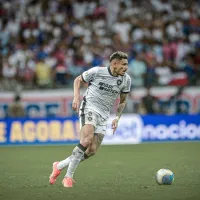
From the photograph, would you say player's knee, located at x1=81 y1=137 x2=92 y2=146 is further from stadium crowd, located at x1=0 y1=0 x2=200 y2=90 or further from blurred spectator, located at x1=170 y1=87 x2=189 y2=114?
blurred spectator, located at x1=170 y1=87 x2=189 y2=114

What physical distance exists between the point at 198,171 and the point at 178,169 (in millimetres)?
597

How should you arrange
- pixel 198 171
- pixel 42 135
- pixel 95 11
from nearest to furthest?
1. pixel 198 171
2. pixel 42 135
3. pixel 95 11

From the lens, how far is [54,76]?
21.5 metres

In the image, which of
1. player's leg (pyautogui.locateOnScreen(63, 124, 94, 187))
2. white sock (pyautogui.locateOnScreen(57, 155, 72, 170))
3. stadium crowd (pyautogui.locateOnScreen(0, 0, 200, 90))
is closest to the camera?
player's leg (pyautogui.locateOnScreen(63, 124, 94, 187))

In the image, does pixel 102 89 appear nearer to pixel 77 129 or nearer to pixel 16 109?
pixel 77 129

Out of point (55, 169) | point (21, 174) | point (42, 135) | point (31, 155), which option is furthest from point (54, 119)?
point (55, 169)

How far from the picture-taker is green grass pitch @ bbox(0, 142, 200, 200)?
27.8 feet

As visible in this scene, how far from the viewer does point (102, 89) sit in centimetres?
984

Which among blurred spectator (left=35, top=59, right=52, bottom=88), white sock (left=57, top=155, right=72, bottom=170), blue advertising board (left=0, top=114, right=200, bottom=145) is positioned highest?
blurred spectator (left=35, top=59, right=52, bottom=88)

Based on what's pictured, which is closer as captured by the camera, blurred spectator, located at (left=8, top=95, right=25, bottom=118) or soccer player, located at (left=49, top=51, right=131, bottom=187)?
soccer player, located at (left=49, top=51, right=131, bottom=187)

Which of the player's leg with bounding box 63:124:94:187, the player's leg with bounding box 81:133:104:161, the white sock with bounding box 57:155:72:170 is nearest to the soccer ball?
the player's leg with bounding box 81:133:104:161

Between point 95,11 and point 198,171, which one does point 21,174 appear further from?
point 95,11

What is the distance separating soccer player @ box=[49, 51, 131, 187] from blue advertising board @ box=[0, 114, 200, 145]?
992 centimetres

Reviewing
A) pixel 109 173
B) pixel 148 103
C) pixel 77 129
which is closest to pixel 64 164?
pixel 109 173
